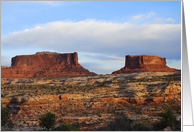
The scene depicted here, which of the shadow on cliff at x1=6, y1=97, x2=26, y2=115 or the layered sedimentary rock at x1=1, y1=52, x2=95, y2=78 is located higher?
the layered sedimentary rock at x1=1, y1=52, x2=95, y2=78

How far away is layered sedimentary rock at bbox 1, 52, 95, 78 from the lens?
71.6 metres

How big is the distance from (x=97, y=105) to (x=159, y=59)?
5280 centimetres

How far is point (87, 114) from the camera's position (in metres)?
19.3

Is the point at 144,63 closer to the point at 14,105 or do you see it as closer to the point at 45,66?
the point at 45,66

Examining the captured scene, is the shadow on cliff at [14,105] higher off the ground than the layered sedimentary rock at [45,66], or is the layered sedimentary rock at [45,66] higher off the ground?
the layered sedimentary rock at [45,66]

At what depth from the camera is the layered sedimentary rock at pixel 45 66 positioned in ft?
235

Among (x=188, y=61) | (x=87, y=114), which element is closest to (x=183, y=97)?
(x=188, y=61)

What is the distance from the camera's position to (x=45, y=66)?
262 feet

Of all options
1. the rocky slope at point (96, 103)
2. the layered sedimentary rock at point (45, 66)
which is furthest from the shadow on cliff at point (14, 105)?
the layered sedimentary rock at point (45, 66)

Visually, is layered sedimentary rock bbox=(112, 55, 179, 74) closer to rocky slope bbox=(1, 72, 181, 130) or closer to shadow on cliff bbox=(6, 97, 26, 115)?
rocky slope bbox=(1, 72, 181, 130)

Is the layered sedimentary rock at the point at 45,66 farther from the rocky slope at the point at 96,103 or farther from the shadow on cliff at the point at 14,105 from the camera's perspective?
the shadow on cliff at the point at 14,105

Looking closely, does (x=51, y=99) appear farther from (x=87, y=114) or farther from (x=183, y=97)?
Answer: (x=183, y=97)

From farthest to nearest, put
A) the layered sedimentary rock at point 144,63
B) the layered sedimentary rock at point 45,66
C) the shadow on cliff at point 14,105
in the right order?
the layered sedimentary rock at point 45,66 < the layered sedimentary rock at point 144,63 < the shadow on cliff at point 14,105

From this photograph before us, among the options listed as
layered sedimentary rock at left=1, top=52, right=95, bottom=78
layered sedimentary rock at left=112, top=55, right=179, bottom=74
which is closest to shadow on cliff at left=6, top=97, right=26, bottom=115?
layered sedimentary rock at left=1, top=52, right=95, bottom=78
